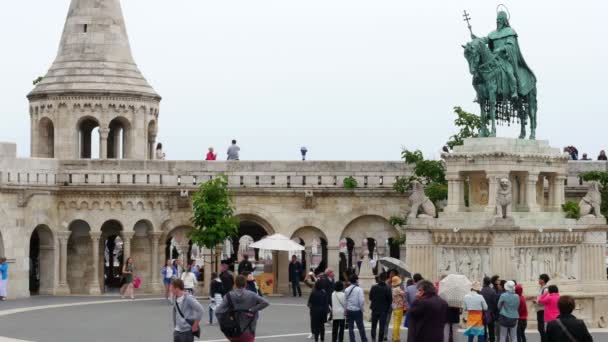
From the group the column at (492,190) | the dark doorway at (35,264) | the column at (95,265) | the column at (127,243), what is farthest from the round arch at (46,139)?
the column at (492,190)

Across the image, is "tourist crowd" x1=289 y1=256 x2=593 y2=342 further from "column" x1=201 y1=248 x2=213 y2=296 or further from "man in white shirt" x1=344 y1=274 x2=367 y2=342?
"column" x1=201 y1=248 x2=213 y2=296

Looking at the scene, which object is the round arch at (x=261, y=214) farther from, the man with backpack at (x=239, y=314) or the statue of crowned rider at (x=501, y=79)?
the man with backpack at (x=239, y=314)

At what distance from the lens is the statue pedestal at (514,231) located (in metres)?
28.8

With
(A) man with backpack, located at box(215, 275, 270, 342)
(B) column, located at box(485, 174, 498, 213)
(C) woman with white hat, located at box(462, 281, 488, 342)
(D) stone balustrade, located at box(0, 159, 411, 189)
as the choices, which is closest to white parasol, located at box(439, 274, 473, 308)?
(C) woman with white hat, located at box(462, 281, 488, 342)

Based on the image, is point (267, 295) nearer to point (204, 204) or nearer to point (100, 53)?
point (204, 204)

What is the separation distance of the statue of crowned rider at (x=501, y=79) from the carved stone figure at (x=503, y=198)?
6.29 ft

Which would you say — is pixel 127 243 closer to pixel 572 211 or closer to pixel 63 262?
pixel 63 262

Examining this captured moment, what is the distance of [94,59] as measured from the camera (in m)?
43.2

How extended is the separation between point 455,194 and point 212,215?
438 inches

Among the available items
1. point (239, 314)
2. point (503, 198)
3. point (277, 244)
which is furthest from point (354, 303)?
point (277, 244)

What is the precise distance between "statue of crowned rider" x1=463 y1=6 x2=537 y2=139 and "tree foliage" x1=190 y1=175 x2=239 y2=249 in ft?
37.9

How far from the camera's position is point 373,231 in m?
42.3

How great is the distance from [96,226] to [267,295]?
18.6 ft

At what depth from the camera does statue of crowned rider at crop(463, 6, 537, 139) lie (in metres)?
29.8
